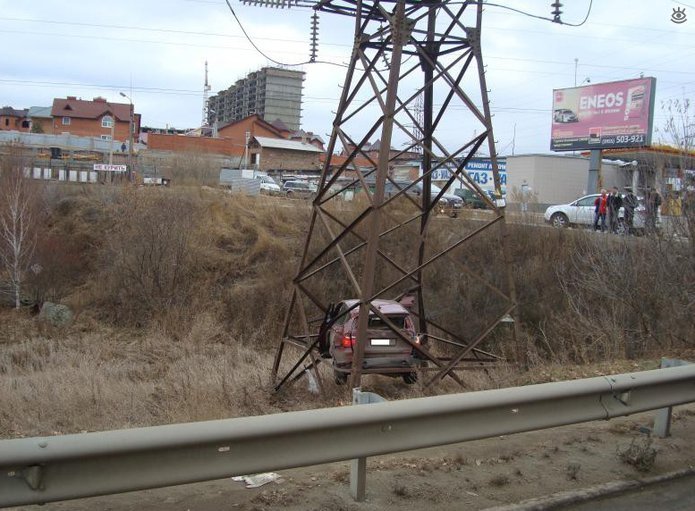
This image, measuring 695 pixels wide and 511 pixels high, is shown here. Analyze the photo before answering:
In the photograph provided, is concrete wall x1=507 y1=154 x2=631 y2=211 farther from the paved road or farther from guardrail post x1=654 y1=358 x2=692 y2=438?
the paved road

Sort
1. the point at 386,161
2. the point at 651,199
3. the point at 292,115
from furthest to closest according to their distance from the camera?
the point at 292,115, the point at 651,199, the point at 386,161

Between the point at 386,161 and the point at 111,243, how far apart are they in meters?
23.3

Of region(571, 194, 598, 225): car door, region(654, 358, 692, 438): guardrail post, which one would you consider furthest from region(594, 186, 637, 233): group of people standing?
region(654, 358, 692, 438): guardrail post

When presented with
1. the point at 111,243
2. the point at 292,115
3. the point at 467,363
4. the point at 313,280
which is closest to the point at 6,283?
the point at 111,243

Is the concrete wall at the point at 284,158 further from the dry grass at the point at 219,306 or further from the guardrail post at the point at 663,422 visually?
the guardrail post at the point at 663,422

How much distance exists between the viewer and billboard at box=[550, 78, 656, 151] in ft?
133

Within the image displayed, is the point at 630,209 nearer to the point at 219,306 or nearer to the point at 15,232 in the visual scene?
the point at 219,306

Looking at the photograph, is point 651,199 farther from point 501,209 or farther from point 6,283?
point 6,283

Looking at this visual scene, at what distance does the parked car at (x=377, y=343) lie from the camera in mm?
10555

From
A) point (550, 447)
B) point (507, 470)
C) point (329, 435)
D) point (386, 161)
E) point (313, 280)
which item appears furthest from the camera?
point (313, 280)

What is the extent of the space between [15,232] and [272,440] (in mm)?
27986

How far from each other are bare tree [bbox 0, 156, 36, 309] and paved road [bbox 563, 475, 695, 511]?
28187mm

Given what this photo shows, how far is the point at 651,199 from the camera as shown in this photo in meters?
12.1

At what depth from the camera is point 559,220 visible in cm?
2845
